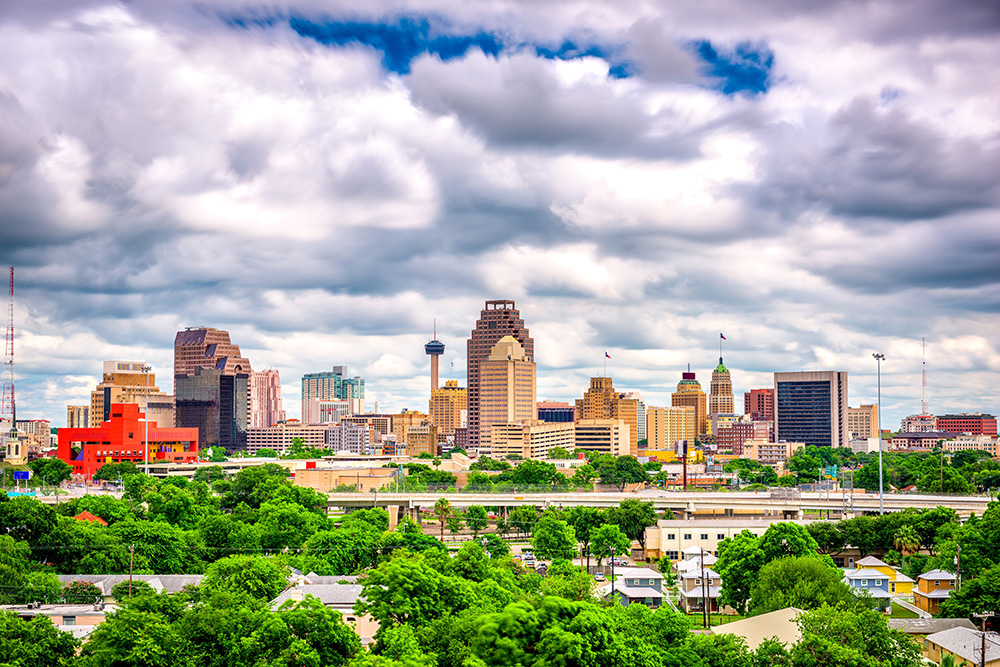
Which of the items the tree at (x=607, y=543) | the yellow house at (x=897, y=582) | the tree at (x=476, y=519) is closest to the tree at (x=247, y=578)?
the tree at (x=607, y=543)

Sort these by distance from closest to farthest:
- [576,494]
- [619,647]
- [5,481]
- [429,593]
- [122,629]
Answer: [619,647] → [122,629] → [429,593] → [576,494] → [5,481]

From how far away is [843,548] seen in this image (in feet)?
337

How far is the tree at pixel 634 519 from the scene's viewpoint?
11250cm

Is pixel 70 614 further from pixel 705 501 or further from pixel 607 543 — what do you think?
pixel 705 501

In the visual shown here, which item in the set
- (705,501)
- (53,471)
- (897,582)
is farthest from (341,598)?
(53,471)

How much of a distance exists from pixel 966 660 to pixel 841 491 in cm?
9725

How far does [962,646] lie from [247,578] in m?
43.2

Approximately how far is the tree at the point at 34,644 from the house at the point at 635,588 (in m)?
37.9

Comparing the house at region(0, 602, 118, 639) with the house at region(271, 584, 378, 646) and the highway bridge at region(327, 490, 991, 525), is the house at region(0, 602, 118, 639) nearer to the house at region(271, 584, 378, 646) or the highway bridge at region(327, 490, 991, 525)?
the house at region(271, 584, 378, 646)

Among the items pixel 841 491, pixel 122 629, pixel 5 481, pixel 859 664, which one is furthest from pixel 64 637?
pixel 5 481

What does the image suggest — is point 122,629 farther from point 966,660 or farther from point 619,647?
point 966,660

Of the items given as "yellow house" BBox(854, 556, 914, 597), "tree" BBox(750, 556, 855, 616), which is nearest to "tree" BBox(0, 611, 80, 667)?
"tree" BBox(750, 556, 855, 616)

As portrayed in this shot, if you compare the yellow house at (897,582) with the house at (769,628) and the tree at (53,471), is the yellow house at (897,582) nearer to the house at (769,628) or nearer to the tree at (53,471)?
the house at (769,628)

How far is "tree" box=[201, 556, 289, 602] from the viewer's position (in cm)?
6159
